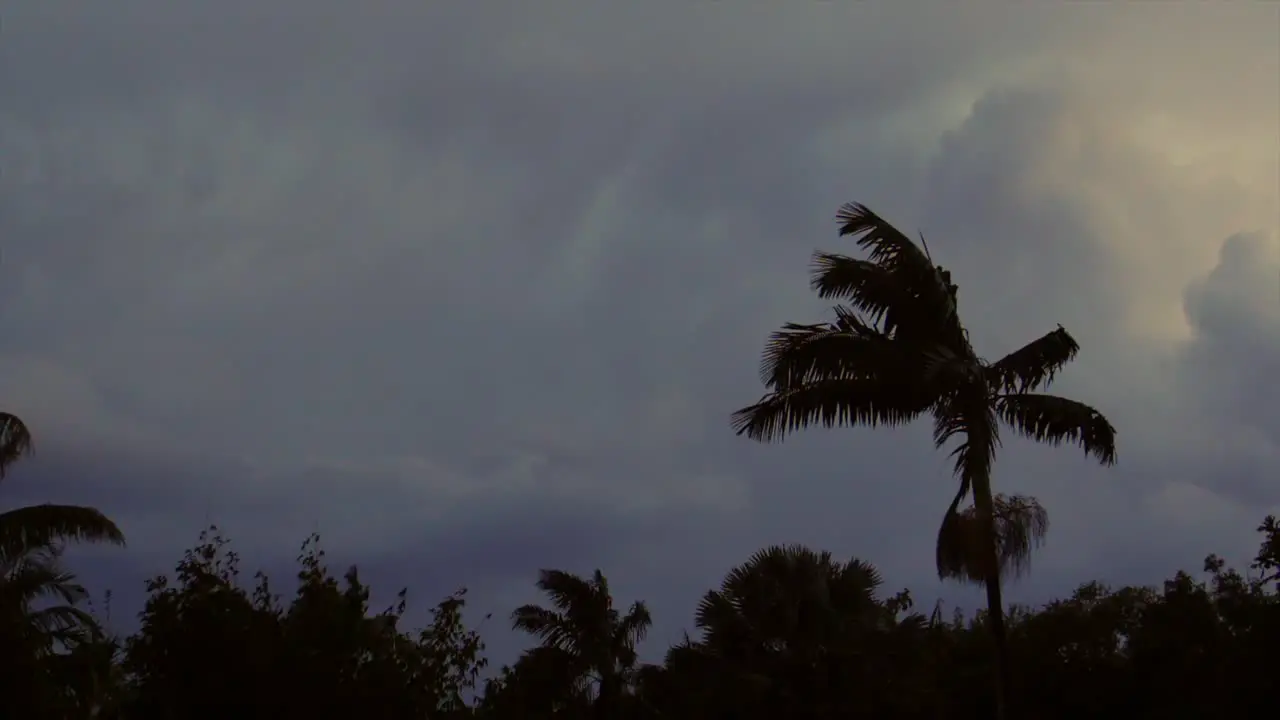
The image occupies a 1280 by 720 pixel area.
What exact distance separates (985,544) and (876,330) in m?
3.26

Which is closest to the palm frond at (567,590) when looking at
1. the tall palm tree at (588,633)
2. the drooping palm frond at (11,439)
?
the tall palm tree at (588,633)

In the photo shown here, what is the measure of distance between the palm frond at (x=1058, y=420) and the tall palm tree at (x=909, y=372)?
13 millimetres

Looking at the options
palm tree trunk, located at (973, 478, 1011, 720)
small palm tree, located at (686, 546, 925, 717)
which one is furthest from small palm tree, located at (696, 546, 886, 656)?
palm tree trunk, located at (973, 478, 1011, 720)

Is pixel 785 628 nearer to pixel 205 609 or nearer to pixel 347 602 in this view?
pixel 347 602

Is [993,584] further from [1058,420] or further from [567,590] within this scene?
[567,590]

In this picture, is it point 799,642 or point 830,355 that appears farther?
point 799,642

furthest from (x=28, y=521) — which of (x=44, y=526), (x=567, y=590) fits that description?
(x=567, y=590)

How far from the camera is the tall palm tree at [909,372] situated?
56.9ft

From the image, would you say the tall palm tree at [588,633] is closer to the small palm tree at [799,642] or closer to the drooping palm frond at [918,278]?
the small palm tree at [799,642]

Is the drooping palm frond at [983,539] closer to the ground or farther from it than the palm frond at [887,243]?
closer to the ground

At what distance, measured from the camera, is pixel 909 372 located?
1752 centimetres

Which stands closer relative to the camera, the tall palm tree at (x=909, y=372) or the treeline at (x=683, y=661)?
the tall palm tree at (x=909, y=372)

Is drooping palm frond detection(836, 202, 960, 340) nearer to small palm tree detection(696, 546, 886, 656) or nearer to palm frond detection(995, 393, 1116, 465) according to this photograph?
palm frond detection(995, 393, 1116, 465)

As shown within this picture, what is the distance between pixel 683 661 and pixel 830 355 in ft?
38.6
